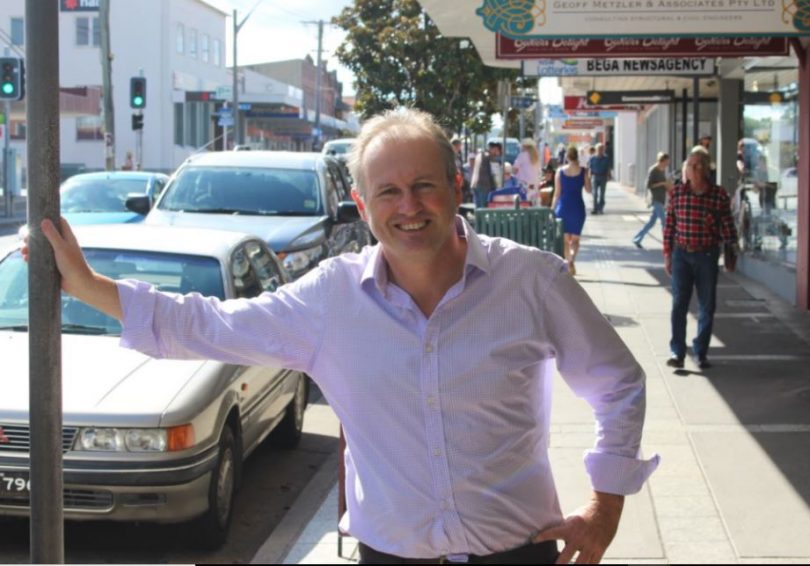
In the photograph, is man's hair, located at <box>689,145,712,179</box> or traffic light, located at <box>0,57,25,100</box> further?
traffic light, located at <box>0,57,25,100</box>

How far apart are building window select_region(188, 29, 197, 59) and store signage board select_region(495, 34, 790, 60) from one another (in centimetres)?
4713

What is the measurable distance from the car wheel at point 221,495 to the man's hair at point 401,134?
129 inches

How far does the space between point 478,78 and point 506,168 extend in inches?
436

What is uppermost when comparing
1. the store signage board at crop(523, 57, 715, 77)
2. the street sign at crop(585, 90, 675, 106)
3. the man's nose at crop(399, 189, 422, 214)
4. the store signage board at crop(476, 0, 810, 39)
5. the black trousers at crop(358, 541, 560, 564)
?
the street sign at crop(585, 90, 675, 106)

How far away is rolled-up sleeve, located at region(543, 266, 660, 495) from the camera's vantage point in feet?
9.30

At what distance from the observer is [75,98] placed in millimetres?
44906

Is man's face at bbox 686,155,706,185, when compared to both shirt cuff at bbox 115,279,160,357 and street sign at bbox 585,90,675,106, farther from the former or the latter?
street sign at bbox 585,90,675,106

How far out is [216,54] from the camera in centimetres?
6328

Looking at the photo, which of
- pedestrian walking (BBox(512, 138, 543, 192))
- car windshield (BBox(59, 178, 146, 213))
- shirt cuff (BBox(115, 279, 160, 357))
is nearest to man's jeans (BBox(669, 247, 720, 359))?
shirt cuff (BBox(115, 279, 160, 357))

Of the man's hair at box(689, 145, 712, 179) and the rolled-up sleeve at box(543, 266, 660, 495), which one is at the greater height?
the man's hair at box(689, 145, 712, 179)

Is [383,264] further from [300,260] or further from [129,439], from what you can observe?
[300,260]

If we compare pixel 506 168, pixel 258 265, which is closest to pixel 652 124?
pixel 506 168

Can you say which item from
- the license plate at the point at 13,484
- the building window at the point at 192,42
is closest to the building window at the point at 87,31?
the building window at the point at 192,42

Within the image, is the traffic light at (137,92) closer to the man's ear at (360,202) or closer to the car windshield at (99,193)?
the car windshield at (99,193)
